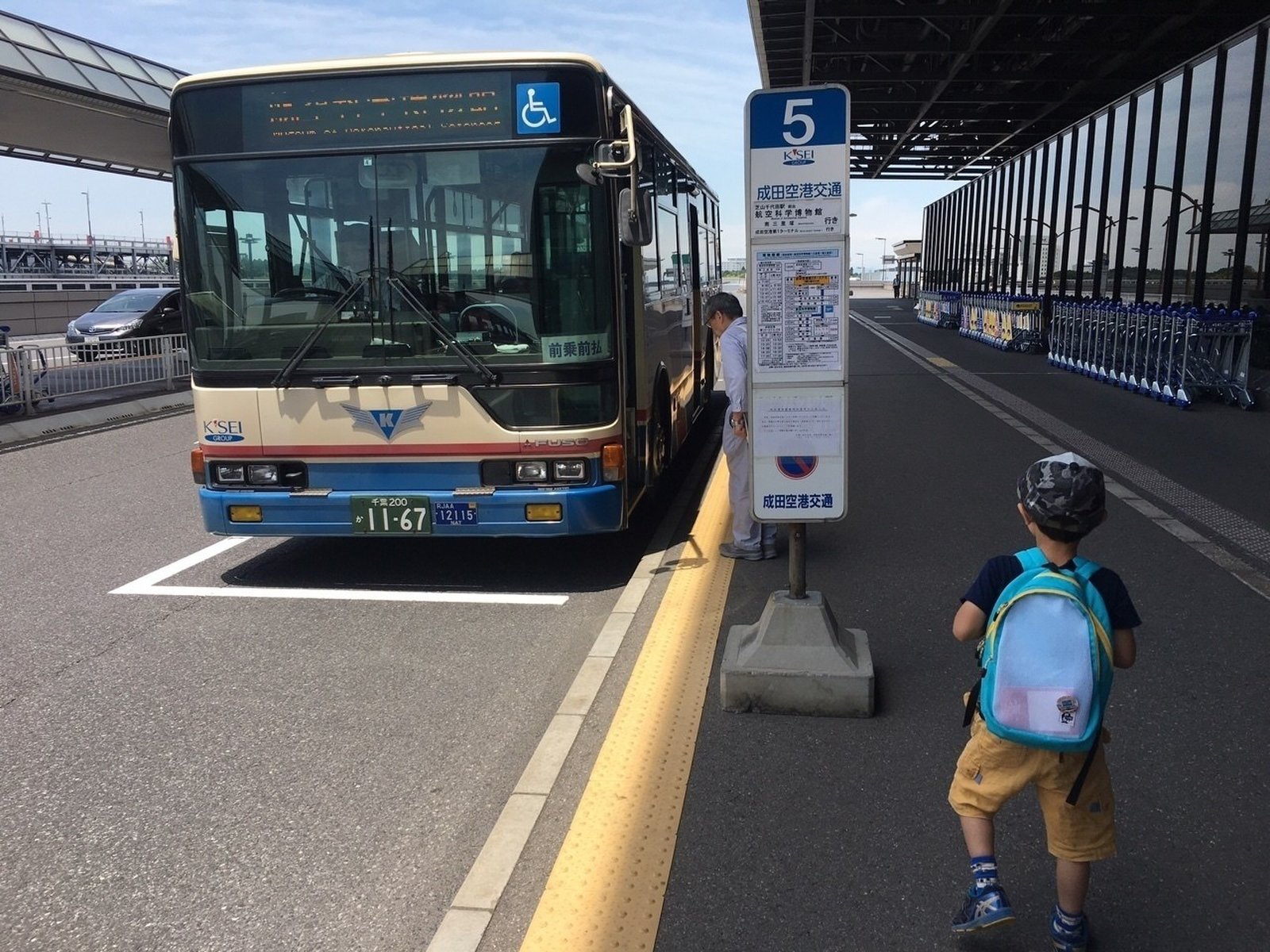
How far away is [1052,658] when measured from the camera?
2.48 metres

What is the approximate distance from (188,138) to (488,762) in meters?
4.10

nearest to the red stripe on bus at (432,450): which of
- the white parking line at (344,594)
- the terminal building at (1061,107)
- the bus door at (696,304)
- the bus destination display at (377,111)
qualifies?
the white parking line at (344,594)

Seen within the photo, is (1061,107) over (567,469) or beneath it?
over

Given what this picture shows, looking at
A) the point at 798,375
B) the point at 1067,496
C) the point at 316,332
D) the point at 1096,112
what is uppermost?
the point at 1096,112

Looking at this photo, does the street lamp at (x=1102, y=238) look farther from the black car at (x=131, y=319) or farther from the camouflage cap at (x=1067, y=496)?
the camouflage cap at (x=1067, y=496)

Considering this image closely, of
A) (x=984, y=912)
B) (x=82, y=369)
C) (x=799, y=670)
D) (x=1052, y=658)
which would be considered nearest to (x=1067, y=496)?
(x=1052, y=658)

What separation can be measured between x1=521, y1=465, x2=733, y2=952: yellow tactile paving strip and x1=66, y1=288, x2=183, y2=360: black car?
57.9 feet

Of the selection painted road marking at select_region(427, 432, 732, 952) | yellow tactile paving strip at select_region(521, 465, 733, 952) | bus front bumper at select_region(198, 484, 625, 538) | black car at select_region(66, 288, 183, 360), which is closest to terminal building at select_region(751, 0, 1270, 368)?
black car at select_region(66, 288, 183, 360)

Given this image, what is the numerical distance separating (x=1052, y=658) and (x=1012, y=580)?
21 cm

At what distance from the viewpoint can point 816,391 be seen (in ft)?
13.6

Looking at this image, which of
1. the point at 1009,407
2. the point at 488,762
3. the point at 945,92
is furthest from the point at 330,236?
the point at 945,92

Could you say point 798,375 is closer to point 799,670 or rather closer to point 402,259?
point 799,670

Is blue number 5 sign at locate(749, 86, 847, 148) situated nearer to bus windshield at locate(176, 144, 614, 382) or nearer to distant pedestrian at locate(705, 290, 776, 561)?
bus windshield at locate(176, 144, 614, 382)

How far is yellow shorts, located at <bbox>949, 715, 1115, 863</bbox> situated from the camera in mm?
2578
